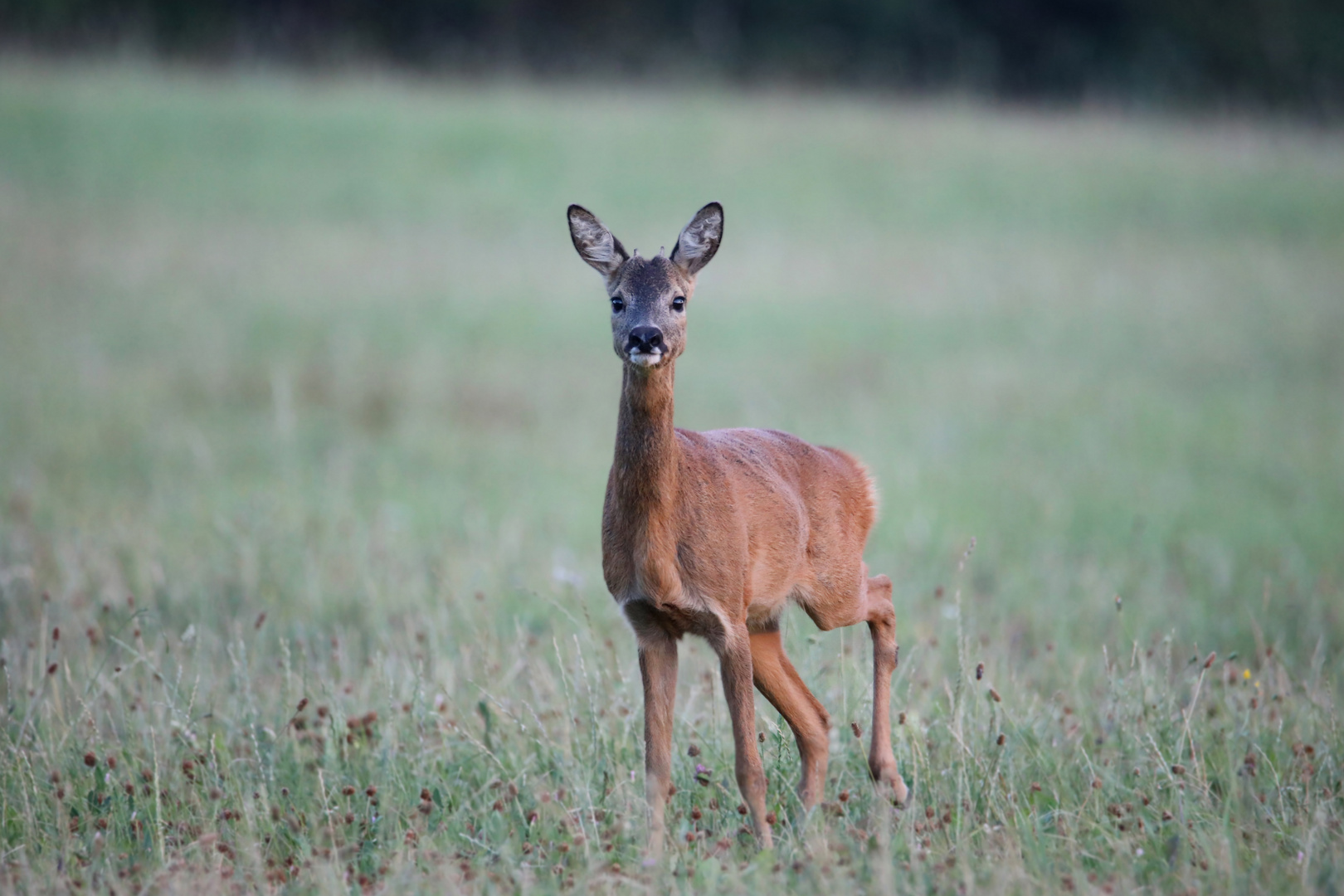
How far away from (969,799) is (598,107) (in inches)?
641

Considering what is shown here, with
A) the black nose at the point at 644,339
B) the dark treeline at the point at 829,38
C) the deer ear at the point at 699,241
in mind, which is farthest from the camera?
the dark treeline at the point at 829,38

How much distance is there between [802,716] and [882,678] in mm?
368

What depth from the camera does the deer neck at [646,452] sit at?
4016 millimetres

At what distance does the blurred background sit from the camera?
26.5ft

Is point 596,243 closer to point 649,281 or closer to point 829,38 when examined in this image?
point 649,281

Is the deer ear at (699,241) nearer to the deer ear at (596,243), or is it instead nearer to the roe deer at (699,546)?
the roe deer at (699,546)

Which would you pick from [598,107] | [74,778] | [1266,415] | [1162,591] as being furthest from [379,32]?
[74,778]

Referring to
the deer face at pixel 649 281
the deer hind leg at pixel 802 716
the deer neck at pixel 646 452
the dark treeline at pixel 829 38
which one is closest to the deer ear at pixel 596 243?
the deer face at pixel 649 281

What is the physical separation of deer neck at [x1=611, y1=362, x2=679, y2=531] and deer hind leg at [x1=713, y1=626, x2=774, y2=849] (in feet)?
1.38

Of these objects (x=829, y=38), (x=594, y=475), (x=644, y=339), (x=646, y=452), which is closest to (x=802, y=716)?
(x=646, y=452)

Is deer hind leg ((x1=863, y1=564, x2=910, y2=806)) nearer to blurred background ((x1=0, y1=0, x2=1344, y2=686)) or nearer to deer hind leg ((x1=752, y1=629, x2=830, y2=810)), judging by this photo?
deer hind leg ((x1=752, y1=629, x2=830, y2=810))

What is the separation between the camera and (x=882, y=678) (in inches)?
182

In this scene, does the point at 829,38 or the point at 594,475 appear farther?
the point at 829,38

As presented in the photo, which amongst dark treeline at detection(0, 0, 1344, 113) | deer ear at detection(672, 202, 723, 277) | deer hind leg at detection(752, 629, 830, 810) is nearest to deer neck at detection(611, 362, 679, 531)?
deer ear at detection(672, 202, 723, 277)
